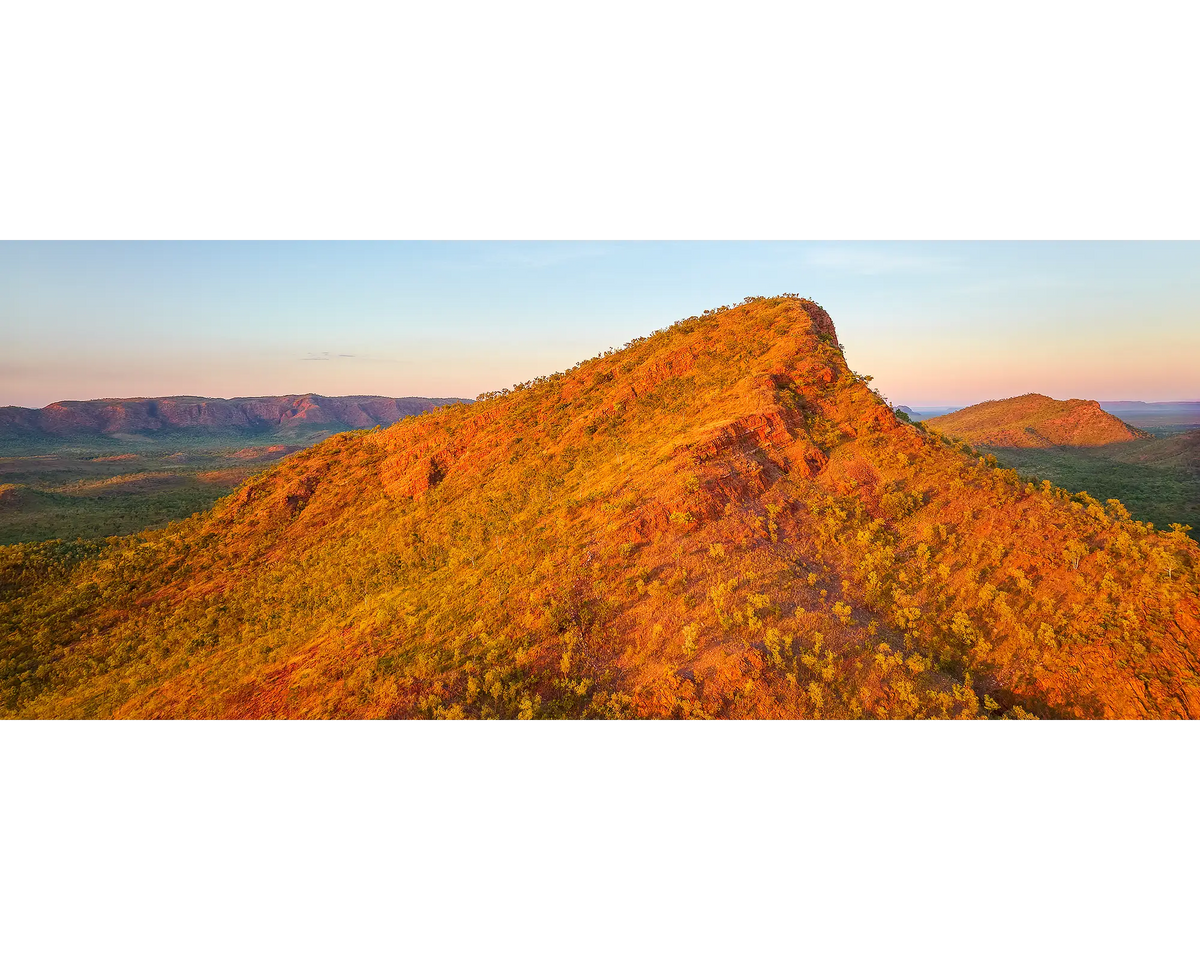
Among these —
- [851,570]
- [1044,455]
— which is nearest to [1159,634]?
[851,570]

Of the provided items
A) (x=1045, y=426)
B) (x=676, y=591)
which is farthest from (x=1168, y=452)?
(x=676, y=591)

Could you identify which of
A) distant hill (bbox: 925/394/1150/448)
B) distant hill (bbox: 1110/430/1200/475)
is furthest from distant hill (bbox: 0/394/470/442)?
distant hill (bbox: 1110/430/1200/475)

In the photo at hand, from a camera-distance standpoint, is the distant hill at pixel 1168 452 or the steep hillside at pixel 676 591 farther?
the distant hill at pixel 1168 452

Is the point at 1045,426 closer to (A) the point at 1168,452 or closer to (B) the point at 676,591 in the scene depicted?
(A) the point at 1168,452

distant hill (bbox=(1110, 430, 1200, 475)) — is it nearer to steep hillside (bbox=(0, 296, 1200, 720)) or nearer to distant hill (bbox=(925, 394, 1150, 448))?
distant hill (bbox=(925, 394, 1150, 448))

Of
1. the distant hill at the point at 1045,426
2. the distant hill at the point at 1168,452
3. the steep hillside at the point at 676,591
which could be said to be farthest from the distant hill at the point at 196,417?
the distant hill at the point at 1168,452

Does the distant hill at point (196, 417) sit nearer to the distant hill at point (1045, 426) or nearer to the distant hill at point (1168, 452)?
the distant hill at point (1045, 426)
